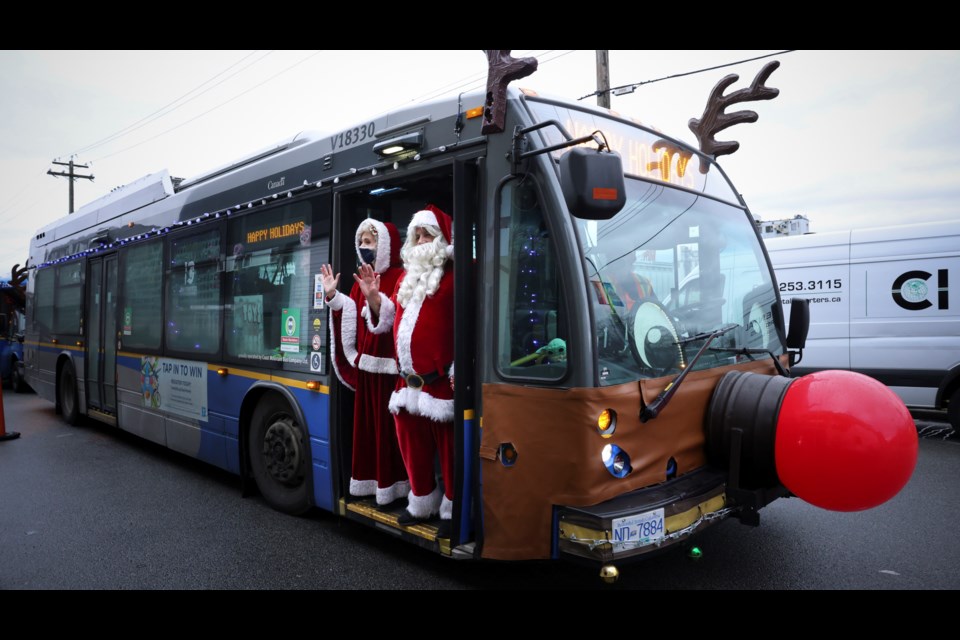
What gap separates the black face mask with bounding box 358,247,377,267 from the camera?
4398 mm

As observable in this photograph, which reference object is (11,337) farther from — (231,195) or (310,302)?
(310,302)

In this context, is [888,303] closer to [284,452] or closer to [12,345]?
[284,452]

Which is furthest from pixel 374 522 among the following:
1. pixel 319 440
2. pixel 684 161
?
pixel 684 161

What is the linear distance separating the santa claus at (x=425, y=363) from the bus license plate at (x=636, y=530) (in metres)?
1.08

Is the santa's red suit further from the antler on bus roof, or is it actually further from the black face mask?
the antler on bus roof

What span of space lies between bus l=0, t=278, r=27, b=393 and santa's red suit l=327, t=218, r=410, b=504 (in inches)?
554

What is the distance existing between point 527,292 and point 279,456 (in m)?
2.85

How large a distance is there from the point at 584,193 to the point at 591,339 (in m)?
0.68

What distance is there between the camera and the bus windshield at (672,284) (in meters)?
3.16

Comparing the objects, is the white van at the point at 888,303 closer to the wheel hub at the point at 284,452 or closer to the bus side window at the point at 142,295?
the wheel hub at the point at 284,452


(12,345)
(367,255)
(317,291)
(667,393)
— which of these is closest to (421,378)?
(367,255)

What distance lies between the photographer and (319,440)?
15.0 ft

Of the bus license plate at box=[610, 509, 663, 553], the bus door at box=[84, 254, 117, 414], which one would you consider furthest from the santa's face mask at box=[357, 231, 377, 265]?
the bus door at box=[84, 254, 117, 414]

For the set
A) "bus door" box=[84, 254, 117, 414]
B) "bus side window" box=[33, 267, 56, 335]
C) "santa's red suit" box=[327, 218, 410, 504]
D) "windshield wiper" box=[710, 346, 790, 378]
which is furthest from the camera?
"bus side window" box=[33, 267, 56, 335]
